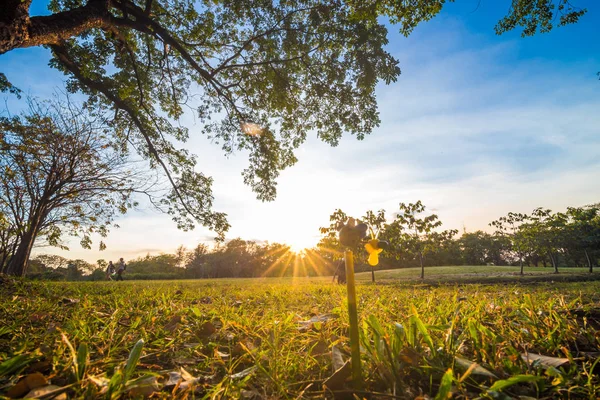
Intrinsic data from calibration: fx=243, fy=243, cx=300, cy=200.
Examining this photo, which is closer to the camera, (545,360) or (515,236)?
(545,360)

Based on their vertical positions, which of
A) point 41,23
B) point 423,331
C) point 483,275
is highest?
point 41,23

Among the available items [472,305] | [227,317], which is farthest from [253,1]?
[472,305]

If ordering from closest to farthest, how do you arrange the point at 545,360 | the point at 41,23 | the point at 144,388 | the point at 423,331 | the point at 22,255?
the point at 144,388, the point at 545,360, the point at 423,331, the point at 41,23, the point at 22,255

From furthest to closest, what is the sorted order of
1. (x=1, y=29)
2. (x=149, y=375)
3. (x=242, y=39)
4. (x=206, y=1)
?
(x=242, y=39)
(x=206, y=1)
(x=1, y=29)
(x=149, y=375)

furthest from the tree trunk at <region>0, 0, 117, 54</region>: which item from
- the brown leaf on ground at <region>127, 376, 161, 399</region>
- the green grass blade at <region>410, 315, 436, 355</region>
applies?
the green grass blade at <region>410, 315, 436, 355</region>

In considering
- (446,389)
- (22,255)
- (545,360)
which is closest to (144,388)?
(446,389)

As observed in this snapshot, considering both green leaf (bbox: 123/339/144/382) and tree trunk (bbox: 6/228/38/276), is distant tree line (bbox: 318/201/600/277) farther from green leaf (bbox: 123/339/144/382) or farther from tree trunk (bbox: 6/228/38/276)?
tree trunk (bbox: 6/228/38/276)

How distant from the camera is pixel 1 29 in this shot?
12.3 ft

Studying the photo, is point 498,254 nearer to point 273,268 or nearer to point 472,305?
point 273,268

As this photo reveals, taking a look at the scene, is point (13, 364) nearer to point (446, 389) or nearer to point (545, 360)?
point (446, 389)

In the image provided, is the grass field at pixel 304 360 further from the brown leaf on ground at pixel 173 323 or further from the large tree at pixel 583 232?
the large tree at pixel 583 232

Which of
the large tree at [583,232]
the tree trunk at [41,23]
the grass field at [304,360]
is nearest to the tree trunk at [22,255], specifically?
the tree trunk at [41,23]

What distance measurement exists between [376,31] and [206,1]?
5.46m

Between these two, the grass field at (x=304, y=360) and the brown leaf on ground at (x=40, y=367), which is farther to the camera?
the brown leaf on ground at (x=40, y=367)
